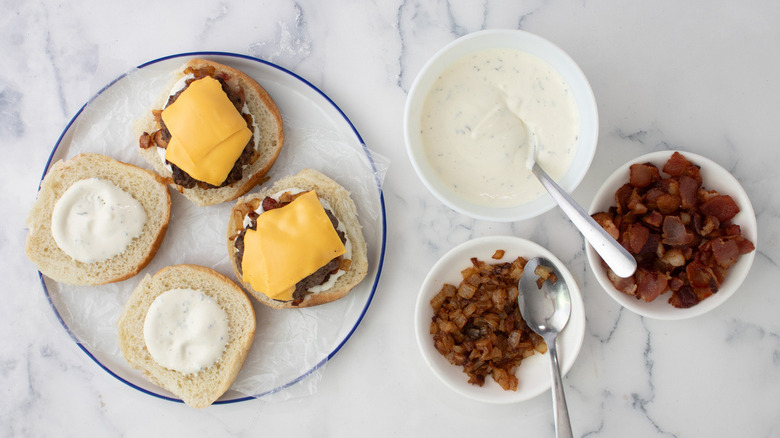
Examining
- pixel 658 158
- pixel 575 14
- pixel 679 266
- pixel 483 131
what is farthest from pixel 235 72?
pixel 679 266

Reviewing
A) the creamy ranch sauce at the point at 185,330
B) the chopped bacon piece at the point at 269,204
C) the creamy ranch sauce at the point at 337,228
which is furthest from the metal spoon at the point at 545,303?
the creamy ranch sauce at the point at 185,330

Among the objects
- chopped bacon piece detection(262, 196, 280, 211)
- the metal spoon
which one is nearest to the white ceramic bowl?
the metal spoon

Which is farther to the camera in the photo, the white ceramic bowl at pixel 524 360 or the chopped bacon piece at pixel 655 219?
the white ceramic bowl at pixel 524 360

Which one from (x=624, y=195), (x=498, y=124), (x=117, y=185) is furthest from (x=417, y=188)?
(x=117, y=185)

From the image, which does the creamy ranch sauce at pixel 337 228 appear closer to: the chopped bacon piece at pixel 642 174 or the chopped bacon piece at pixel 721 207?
the chopped bacon piece at pixel 642 174

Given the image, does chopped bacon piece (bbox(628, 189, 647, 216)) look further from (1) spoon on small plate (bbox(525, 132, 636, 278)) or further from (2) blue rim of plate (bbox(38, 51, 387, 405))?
Answer: (2) blue rim of plate (bbox(38, 51, 387, 405))

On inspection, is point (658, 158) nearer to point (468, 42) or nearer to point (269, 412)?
point (468, 42)
